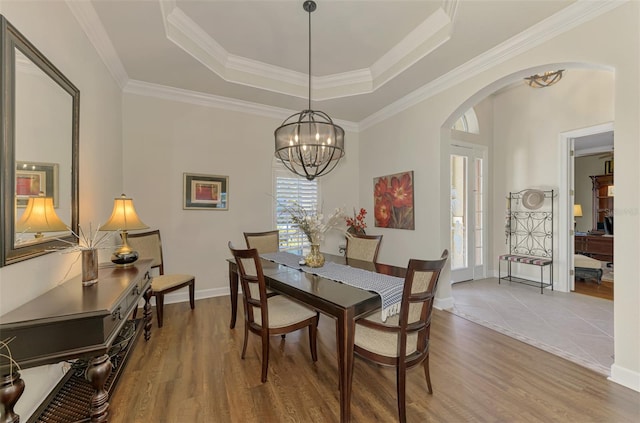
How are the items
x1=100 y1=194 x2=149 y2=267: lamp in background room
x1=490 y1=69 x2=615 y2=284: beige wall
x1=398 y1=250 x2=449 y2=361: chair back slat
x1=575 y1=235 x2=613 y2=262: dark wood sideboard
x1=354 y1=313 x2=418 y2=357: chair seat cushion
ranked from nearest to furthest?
x1=398 y1=250 x2=449 y2=361: chair back slat < x1=354 y1=313 x2=418 y2=357: chair seat cushion < x1=100 y1=194 x2=149 y2=267: lamp in background room < x1=490 y1=69 x2=615 y2=284: beige wall < x1=575 y1=235 x2=613 y2=262: dark wood sideboard

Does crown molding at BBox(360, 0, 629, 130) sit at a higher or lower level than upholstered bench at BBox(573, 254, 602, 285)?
higher

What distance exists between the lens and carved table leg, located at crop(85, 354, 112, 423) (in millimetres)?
1460

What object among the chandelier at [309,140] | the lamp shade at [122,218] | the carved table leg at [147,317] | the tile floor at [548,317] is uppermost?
the chandelier at [309,140]

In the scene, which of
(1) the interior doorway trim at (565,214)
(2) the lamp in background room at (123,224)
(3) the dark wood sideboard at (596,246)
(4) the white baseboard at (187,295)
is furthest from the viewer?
(3) the dark wood sideboard at (596,246)

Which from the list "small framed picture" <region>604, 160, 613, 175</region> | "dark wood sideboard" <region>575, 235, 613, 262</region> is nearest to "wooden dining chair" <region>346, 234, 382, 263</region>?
"dark wood sideboard" <region>575, 235, 613, 262</region>

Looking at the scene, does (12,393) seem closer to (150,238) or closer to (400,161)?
(150,238)

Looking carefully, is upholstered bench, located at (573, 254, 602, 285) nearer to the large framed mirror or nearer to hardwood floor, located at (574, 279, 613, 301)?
hardwood floor, located at (574, 279, 613, 301)

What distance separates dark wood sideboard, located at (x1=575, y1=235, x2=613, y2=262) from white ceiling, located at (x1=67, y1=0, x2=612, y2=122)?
657 cm

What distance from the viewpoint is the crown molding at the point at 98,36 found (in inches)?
89.1

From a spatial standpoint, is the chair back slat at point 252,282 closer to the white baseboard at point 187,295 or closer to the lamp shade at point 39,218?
the lamp shade at point 39,218

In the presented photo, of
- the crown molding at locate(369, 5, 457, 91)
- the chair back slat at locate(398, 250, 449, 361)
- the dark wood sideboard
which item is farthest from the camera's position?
the dark wood sideboard

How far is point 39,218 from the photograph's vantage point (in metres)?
1.64

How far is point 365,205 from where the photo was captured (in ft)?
17.6

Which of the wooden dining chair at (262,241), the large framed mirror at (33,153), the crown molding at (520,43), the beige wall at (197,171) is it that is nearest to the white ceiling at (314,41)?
the crown molding at (520,43)
